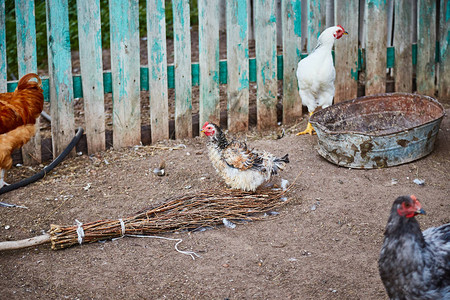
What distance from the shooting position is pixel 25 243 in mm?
3900

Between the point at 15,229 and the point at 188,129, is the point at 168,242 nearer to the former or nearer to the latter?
the point at 15,229

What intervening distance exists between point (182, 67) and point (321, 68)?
61.7 inches

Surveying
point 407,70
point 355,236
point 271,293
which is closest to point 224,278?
point 271,293

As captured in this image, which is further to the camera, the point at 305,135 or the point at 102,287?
the point at 305,135

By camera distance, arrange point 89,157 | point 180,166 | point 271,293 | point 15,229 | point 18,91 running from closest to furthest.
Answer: point 271,293 → point 15,229 → point 18,91 → point 180,166 → point 89,157

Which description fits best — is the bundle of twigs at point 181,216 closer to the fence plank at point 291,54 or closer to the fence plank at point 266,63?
the fence plank at point 266,63

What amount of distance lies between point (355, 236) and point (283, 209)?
724mm

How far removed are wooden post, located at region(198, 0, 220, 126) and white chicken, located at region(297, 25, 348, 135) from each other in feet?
3.24

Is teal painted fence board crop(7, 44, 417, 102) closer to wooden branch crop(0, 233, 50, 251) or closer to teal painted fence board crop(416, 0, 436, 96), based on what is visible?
teal painted fence board crop(416, 0, 436, 96)

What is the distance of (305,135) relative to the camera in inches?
241

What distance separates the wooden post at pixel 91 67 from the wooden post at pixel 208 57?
45.3 inches

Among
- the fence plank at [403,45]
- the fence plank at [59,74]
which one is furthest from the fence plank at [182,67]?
the fence plank at [403,45]

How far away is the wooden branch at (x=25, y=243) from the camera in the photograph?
388 centimetres

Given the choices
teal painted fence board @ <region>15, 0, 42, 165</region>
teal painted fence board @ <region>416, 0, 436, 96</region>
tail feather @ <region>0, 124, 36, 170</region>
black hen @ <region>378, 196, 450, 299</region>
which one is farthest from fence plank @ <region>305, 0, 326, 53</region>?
black hen @ <region>378, 196, 450, 299</region>
